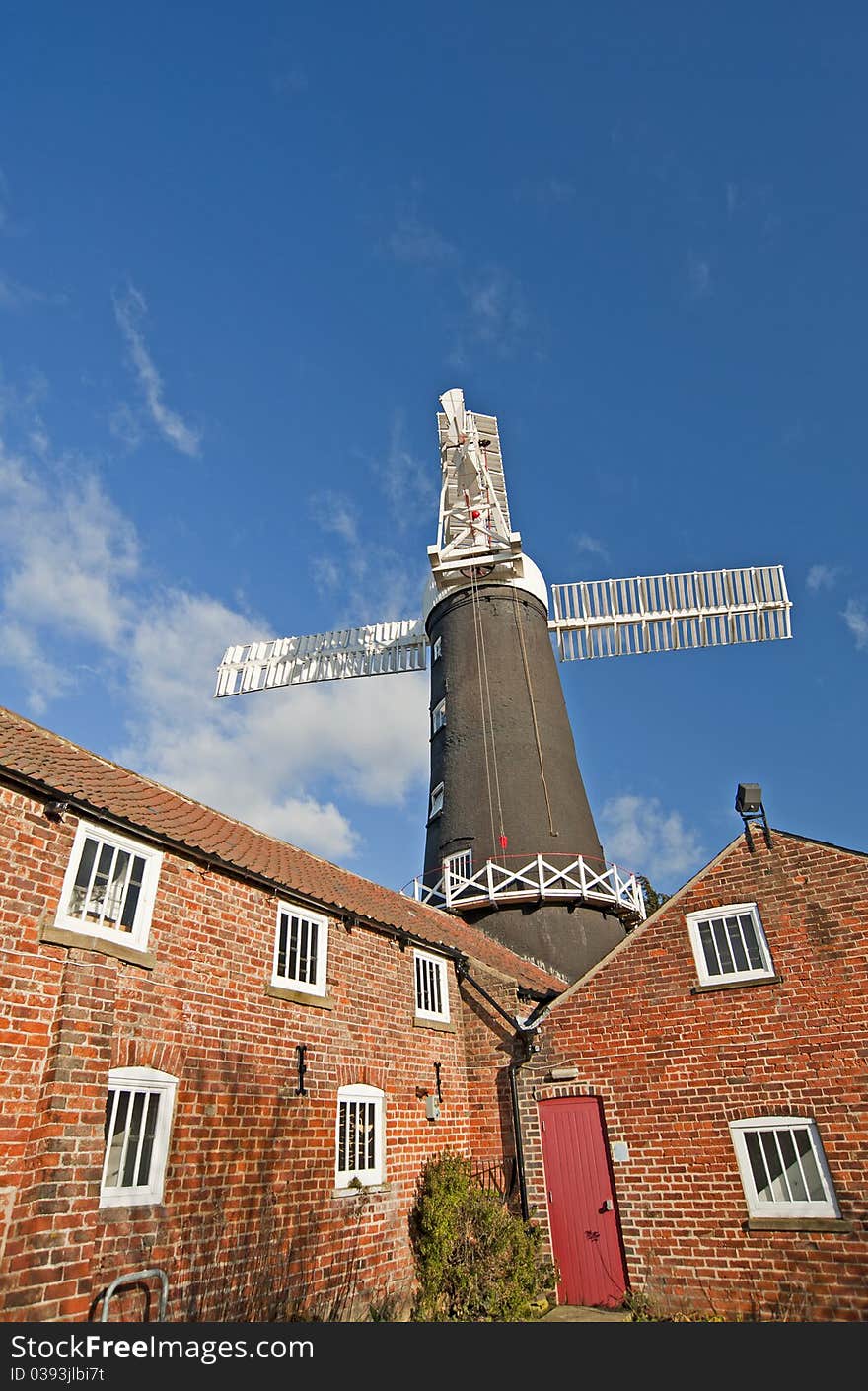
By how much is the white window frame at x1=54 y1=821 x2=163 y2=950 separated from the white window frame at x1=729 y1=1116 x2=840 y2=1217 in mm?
8585

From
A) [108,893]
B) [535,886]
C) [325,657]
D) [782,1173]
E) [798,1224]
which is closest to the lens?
[108,893]

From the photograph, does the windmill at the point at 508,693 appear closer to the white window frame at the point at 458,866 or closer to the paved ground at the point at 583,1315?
the white window frame at the point at 458,866

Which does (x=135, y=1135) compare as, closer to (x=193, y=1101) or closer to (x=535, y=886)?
(x=193, y=1101)

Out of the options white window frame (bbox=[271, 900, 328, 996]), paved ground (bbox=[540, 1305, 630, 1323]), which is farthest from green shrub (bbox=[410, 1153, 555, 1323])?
white window frame (bbox=[271, 900, 328, 996])

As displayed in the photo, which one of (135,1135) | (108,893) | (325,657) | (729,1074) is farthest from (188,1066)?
(325,657)

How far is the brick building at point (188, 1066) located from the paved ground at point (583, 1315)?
2066 mm

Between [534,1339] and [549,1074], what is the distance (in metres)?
6.46

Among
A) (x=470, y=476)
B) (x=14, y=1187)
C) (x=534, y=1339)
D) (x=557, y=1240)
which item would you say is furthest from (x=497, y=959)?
(x=470, y=476)

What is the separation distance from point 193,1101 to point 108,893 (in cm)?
238

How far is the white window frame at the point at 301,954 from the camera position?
10164mm

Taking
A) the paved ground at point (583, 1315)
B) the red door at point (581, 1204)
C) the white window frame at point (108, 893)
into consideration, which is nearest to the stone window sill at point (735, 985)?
the red door at point (581, 1204)

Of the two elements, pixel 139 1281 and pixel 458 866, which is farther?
pixel 458 866

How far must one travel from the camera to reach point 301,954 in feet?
34.9

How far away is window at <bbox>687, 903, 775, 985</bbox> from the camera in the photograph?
11.6m
